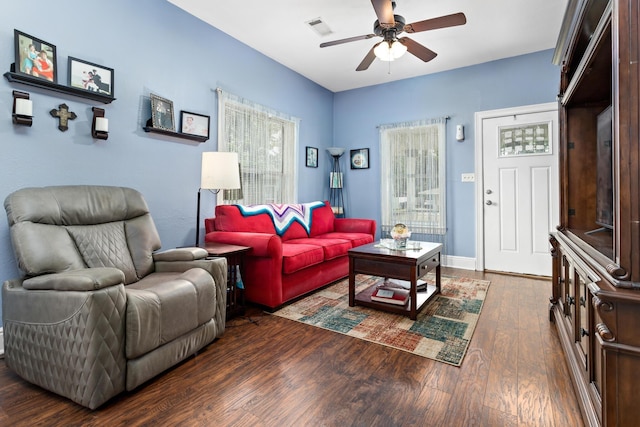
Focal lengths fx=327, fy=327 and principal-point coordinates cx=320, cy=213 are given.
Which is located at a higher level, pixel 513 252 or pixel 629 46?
pixel 629 46

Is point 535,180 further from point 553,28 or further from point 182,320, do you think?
point 182,320

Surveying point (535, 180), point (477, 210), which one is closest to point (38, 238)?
point (477, 210)

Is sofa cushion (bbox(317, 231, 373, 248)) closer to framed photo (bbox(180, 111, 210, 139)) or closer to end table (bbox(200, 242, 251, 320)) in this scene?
end table (bbox(200, 242, 251, 320))

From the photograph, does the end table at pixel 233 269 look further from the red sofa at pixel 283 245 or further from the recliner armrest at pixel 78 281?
the recliner armrest at pixel 78 281

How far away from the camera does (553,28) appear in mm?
3377

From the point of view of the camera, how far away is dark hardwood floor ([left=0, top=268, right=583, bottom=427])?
1.42 m

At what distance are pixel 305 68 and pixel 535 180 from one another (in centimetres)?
323

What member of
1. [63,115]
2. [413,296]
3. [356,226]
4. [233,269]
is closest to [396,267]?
[413,296]

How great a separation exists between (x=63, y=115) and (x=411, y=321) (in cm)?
288

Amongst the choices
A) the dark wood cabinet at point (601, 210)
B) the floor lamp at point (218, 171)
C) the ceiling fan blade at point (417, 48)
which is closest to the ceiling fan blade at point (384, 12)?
the ceiling fan blade at point (417, 48)

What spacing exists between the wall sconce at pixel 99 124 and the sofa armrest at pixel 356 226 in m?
2.82

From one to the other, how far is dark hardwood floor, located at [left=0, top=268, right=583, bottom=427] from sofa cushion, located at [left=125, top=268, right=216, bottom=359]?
24cm

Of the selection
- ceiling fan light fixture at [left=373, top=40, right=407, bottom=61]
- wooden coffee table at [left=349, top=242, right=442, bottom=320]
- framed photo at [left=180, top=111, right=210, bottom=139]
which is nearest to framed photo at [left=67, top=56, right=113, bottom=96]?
framed photo at [left=180, top=111, right=210, bottom=139]

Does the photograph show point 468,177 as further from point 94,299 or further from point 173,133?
point 94,299
